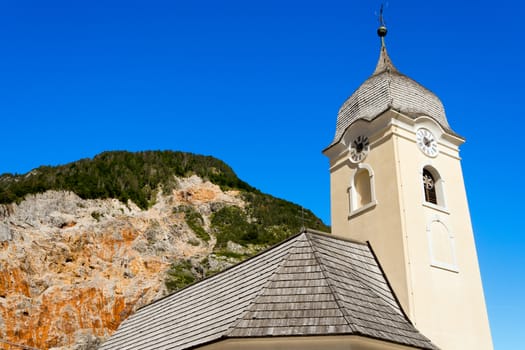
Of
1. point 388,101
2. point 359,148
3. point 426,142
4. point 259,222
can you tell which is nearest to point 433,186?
point 426,142

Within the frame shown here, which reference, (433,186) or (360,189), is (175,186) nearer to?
(360,189)

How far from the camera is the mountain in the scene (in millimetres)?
40469

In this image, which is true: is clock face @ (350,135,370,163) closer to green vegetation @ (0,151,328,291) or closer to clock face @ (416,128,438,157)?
clock face @ (416,128,438,157)

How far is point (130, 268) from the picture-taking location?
46.5m

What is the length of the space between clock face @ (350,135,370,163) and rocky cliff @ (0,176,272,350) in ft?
92.2

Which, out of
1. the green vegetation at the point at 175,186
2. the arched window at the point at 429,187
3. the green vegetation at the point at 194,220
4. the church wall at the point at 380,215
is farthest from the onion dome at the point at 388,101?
the green vegetation at the point at 194,220

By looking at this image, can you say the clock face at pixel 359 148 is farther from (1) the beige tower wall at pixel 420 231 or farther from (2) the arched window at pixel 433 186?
(2) the arched window at pixel 433 186

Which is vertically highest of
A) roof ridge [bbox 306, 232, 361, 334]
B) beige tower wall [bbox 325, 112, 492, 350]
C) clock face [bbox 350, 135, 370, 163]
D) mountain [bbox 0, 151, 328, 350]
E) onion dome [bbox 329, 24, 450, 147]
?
mountain [bbox 0, 151, 328, 350]

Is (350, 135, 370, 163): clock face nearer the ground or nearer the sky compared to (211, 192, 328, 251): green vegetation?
nearer the ground

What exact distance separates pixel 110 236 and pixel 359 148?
33.8m

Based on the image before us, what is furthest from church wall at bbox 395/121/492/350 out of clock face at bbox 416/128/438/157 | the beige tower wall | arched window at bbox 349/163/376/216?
arched window at bbox 349/163/376/216

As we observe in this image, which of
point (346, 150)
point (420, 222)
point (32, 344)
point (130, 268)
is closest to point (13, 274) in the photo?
point (32, 344)

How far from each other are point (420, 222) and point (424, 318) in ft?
9.90

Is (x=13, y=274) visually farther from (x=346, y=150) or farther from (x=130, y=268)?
(x=346, y=150)
